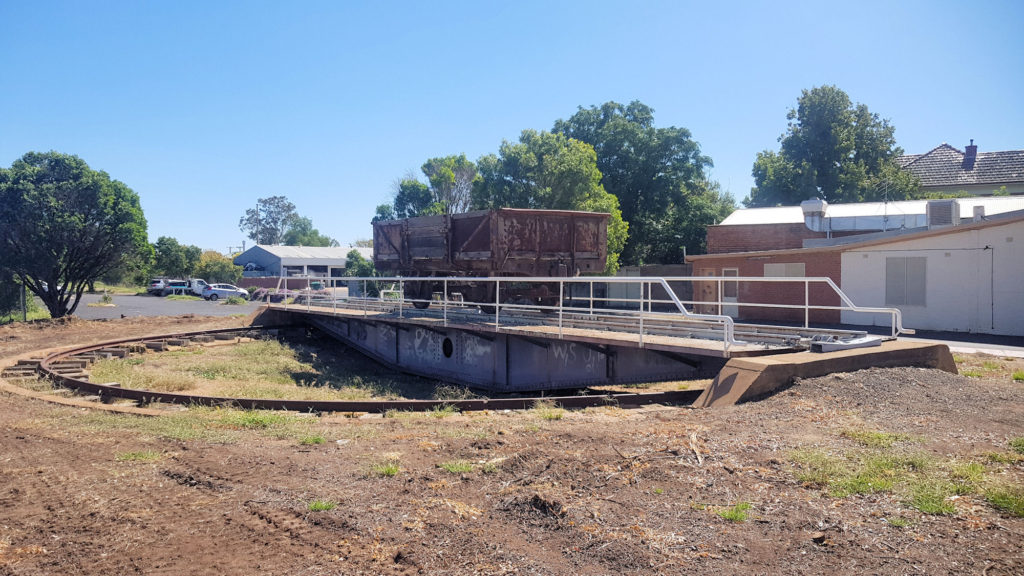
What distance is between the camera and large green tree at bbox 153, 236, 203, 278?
60625 mm

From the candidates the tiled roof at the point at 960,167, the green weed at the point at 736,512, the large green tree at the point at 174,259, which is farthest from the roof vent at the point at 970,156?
the large green tree at the point at 174,259

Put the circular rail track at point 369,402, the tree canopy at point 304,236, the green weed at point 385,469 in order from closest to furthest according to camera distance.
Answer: the green weed at point 385,469
the circular rail track at point 369,402
the tree canopy at point 304,236

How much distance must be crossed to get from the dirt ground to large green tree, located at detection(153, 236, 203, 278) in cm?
5955

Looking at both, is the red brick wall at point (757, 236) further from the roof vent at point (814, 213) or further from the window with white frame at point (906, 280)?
the window with white frame at point (906, 280)

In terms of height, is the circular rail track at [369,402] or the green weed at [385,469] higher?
the green weed at [385,469]

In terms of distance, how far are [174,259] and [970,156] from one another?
66395mm

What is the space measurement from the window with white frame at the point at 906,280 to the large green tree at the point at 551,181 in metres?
13.7

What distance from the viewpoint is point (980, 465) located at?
493 centimetres

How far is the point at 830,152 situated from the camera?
136 feet

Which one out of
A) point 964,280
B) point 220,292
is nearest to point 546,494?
point 964,280

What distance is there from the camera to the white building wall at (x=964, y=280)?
693 inches

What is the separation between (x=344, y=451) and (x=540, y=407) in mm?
3346

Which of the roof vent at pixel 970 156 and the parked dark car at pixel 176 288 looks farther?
the parked dark car at pixel 176 288

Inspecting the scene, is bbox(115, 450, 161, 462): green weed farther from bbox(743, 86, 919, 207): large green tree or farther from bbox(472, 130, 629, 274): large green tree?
bbox(743, 86, 919, 207): large green tree
